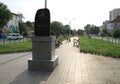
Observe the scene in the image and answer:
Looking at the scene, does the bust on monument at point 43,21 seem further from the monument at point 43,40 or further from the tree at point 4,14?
the tree at point 4,14

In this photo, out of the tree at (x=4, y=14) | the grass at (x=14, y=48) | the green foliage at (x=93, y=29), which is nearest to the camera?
the grass at (x=14, y=48)

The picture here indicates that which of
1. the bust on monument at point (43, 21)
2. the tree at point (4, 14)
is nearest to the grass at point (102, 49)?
the bust on monument at point (43, 21)

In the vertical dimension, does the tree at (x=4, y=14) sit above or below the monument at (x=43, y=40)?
above

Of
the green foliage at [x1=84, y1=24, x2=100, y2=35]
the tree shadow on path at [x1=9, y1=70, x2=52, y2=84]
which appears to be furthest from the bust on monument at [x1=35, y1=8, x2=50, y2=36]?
the green foliage at [x1=84, y1=24, x2=100, y2=35]

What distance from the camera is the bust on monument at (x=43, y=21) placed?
10.8 meters

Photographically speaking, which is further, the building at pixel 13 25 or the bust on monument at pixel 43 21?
the building at pixel 13 25

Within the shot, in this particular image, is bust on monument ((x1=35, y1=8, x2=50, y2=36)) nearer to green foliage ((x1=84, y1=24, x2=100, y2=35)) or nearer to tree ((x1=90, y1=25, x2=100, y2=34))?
green foliage ((x1=84, y1=24, x2=100, y2=35))

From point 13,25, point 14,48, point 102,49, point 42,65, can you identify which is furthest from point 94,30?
point 42,65

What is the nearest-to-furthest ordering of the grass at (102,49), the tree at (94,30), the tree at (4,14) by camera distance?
the grass at (102,49) < the tree at (4,14) < the tree at (94,30)

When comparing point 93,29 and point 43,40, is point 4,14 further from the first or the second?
point 93,29

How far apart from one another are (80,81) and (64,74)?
1.37 meters

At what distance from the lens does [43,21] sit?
10867mm

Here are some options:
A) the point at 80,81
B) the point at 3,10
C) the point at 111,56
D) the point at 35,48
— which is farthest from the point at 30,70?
the point at 3,10

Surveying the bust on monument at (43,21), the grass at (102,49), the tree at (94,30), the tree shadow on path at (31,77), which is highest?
the tree at (94,30)
